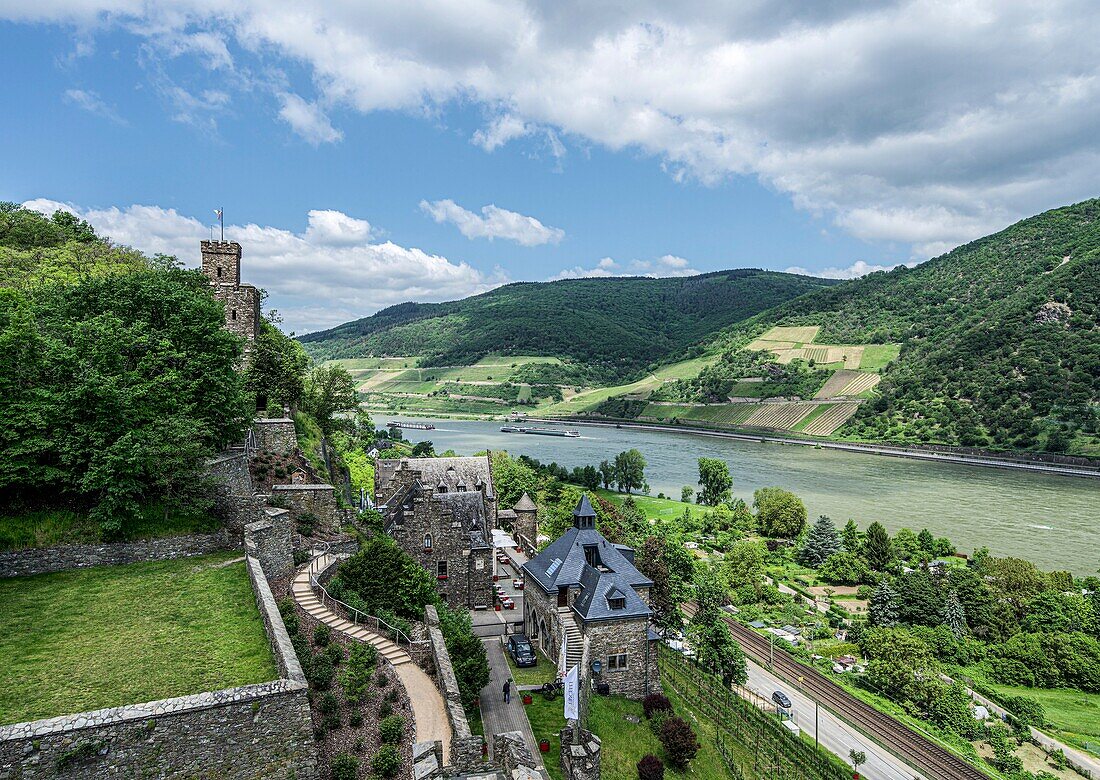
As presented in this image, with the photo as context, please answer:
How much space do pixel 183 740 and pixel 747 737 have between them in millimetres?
28379

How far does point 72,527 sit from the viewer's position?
66.2 feet

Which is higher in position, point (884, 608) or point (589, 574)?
point (589, 574)

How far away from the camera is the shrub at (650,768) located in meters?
24.0

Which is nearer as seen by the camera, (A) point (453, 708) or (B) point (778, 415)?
(A) point (453, 708)

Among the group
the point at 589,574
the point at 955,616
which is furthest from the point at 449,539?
the point at 955,616

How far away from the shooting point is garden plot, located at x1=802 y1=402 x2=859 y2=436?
532 feet

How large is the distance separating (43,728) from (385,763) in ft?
24.0

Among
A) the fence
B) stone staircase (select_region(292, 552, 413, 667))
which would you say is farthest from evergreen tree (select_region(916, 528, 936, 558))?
stone staircase (select_region(292, 552, 413, 667))

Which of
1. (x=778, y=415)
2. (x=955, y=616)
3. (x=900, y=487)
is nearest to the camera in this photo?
(x=955, y=616)

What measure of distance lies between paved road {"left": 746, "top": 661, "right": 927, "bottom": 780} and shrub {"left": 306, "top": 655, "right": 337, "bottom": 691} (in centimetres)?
2990

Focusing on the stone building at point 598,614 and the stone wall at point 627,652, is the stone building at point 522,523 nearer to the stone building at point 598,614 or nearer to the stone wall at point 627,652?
the stone building at point 598,614

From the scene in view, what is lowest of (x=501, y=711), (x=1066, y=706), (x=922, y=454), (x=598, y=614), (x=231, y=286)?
(x=1066, y=706)

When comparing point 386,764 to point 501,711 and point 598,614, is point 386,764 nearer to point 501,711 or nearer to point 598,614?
point 501,711

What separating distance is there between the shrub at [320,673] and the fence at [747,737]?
1961 centimetres
